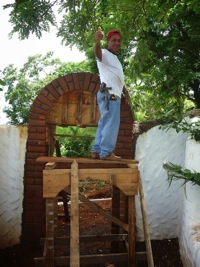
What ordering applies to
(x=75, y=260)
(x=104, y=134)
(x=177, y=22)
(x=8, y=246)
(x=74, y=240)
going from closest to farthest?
(x=75, y=260) < (x=74, y=240) < (x=104, y=134) < (x=8, y=246) < (x=177, y=22)

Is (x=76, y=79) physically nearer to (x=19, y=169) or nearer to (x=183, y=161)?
(x=19, y=169)

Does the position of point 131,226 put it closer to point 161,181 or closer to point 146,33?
point 161,181

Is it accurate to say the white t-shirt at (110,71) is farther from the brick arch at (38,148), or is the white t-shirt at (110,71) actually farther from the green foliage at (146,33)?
the brick arch at (38,148)

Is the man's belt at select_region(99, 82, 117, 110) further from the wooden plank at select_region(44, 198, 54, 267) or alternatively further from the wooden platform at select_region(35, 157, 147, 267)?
the wooden plank at select_region(44, 198, 54, 267)

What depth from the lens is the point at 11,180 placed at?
4.70 metres

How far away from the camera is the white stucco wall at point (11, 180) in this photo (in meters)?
4.66

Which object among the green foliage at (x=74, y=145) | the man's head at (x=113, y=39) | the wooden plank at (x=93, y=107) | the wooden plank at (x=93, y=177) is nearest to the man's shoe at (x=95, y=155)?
the wooden plank at (x=93, y=177)

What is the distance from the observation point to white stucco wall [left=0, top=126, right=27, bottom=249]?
466cm

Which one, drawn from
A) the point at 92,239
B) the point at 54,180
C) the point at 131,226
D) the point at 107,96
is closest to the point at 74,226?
the point at 54,180

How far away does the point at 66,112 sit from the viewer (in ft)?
16.0

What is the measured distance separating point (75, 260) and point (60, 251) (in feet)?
8.76

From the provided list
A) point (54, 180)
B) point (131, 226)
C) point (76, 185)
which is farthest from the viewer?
point (131, 226)

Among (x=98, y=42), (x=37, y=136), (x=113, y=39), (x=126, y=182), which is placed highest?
(x=113, y=39)

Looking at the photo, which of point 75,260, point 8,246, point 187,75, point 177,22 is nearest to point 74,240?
point 75,260
